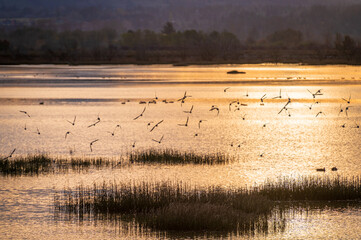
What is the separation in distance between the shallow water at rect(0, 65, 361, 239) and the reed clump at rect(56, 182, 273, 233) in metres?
0.63

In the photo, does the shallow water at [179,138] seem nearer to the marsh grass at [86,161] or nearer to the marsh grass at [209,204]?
the marsh grass at [209,204]

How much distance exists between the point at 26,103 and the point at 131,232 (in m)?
42.0

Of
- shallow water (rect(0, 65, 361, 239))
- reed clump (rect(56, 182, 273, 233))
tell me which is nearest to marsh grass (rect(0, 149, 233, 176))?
shallow water (rect(0, 65, 361, 239))

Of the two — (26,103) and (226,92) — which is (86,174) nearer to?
(26,103)

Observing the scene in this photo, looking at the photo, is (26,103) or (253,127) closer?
(253,127)

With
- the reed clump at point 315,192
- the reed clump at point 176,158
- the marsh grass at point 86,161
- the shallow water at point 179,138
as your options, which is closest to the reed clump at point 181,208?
the shallow water at point 179,138

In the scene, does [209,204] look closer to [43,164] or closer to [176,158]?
[176,158]

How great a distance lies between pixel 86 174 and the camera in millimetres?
23594

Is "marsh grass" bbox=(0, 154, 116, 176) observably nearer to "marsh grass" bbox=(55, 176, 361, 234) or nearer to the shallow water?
the shallow water

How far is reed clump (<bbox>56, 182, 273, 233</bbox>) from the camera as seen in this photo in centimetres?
1617

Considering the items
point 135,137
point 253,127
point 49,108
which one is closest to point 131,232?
point 135,137

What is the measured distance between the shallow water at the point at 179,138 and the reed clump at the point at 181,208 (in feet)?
2.08

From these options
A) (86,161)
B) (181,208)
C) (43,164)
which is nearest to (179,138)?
(86,161)

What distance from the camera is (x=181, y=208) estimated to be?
16359 millimetres
